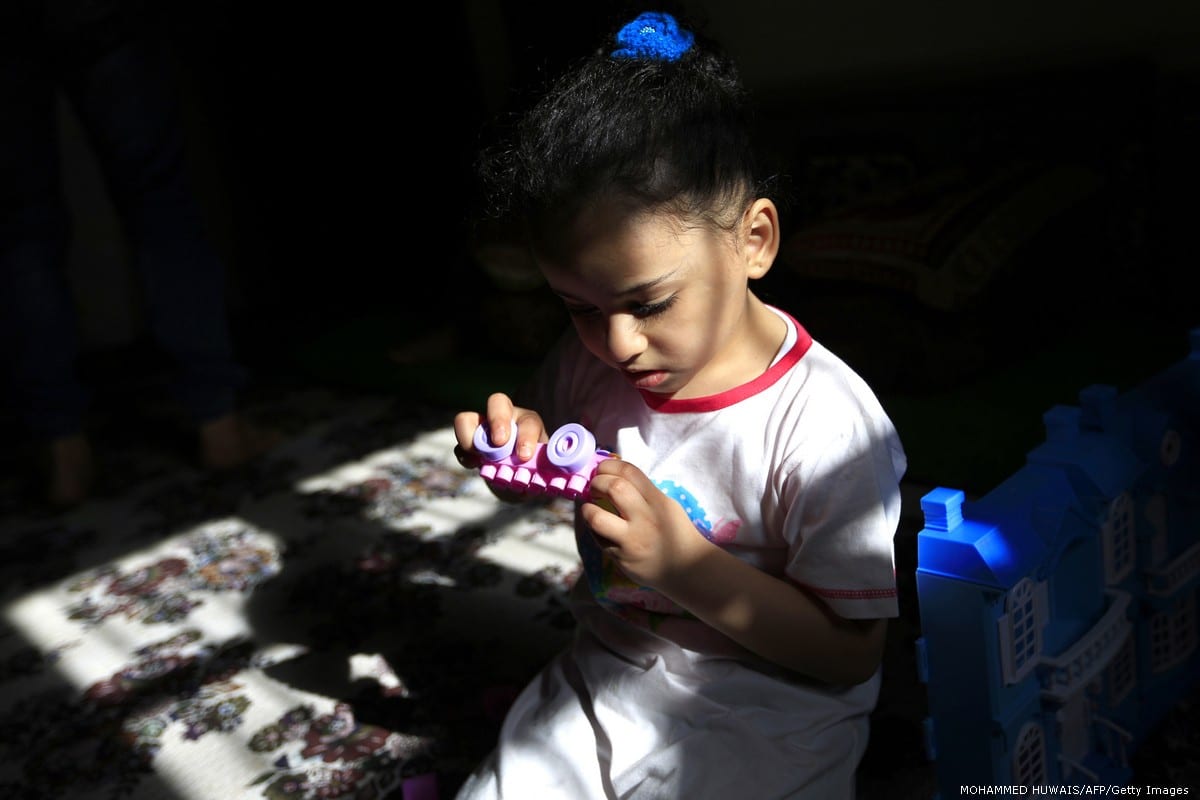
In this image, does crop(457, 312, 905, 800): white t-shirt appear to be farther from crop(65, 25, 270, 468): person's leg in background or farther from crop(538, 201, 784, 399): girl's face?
crop(65, 25, 270, 468): person's leg in background

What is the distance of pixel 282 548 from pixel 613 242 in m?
1.07

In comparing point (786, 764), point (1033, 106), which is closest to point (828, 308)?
point (1033, 106)

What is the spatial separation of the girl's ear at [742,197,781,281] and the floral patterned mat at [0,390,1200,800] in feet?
1.59

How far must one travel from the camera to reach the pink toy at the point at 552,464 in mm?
753

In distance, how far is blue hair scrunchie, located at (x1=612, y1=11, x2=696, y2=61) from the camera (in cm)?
79

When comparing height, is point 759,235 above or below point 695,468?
above

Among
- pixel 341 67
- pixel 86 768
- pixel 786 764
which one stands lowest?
pixel 86 768

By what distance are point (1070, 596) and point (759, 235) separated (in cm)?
38

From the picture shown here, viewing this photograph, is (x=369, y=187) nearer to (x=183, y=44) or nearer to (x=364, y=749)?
(x=183, y=44)

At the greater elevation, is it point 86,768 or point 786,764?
point 786,764

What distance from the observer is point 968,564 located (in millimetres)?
734

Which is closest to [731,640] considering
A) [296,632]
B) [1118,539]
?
[1118,539]

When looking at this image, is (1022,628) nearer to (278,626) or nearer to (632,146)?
(632,146)

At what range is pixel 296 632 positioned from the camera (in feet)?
4.51
